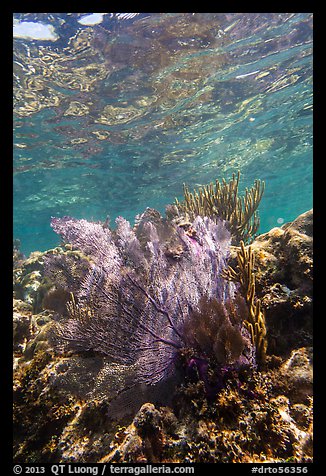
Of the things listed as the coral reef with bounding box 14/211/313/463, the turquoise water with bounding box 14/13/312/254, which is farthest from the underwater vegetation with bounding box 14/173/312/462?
the turquoise water with bounding box 14/13/312/254

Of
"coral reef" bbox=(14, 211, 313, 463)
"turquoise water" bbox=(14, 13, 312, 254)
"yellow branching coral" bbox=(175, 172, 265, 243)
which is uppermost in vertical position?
"turquoise water" bbox=(14, 13, 312, 254)

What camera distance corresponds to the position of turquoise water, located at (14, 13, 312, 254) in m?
9.30

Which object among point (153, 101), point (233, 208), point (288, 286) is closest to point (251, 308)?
point (288, 286)

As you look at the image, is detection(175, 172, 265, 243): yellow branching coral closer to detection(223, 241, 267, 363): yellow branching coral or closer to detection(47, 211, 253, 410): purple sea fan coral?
detection(47, 211, 253, 410): purple sea fan coral

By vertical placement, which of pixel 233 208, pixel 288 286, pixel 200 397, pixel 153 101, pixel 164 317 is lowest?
pixel 200 397

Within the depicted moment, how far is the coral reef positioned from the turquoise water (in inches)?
351

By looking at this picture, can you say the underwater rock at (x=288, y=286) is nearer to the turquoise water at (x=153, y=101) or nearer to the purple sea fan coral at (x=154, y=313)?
the purple sea fan coral at (x=154, y=313)

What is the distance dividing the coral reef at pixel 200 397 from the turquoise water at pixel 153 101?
29.3ft

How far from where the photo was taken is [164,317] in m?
3.39

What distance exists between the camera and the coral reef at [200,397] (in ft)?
8.52

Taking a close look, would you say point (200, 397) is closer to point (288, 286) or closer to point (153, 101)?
point (288, 286)

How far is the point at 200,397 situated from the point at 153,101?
538 inches

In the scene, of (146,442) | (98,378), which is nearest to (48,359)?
(98,378)
